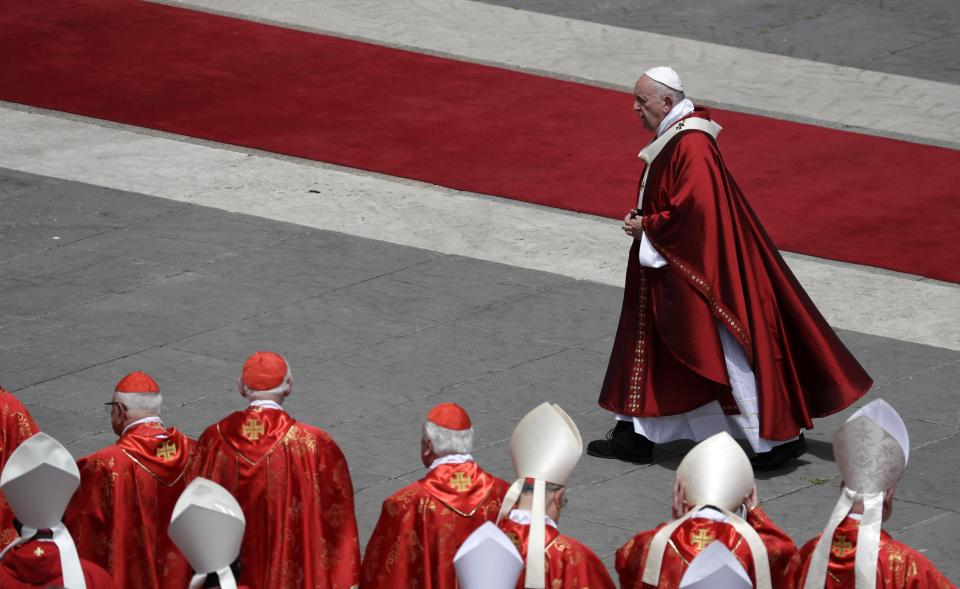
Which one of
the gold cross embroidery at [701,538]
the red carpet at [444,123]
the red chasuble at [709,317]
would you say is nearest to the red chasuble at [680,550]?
the gold cross embroidery at [701,538]

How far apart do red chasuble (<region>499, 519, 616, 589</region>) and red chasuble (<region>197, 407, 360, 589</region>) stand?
129 centimetres

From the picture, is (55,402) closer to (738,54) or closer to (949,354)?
(949,354)

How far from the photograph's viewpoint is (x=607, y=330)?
10.4 metres

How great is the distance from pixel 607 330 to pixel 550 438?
14.6 ft

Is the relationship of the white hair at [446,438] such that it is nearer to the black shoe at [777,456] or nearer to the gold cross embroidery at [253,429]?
the gold cross embroidery at [253,429]

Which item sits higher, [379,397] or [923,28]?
[923,28]

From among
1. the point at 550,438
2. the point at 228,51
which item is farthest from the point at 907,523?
the point at 228,51

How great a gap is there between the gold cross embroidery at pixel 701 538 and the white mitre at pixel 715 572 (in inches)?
21.6

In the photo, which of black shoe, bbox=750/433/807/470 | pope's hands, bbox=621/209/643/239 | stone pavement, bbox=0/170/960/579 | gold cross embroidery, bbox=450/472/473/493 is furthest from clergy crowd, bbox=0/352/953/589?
black shoe, bbox=750/433/807/470

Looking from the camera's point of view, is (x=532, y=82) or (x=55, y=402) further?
(x=532, y=82)

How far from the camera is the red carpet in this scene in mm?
12461

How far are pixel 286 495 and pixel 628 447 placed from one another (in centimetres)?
233

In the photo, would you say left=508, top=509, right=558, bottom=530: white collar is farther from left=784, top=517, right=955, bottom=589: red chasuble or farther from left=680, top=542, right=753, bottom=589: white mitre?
left=784, top=517, right=955, bottom=589: red chasuble

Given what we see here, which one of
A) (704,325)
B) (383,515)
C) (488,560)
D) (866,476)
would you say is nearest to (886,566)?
(866,476)
